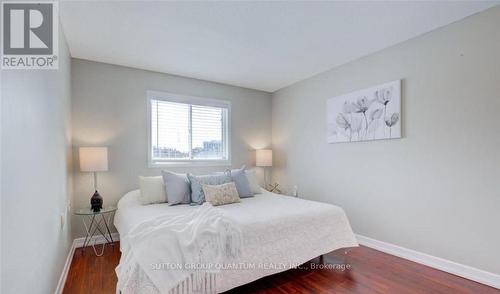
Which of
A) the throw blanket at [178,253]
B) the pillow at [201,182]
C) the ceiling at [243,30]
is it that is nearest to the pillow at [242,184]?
the pillow at [201,182]

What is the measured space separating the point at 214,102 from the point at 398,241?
3.30 m

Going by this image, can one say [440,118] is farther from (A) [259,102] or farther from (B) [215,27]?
(A) [259,102]

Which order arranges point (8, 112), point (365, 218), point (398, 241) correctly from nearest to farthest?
point (8, 112), point (398, 241), point (365, 218)

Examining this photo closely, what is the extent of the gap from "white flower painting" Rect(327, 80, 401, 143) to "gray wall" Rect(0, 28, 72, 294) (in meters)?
3.26

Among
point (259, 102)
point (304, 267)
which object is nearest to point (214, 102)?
point (259, 102)

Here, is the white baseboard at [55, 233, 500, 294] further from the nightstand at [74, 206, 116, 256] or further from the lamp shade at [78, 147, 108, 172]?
the lamp shade at [78, 147, 108, 172]

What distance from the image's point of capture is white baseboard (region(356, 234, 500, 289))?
2.26 m

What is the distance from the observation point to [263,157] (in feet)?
14.9

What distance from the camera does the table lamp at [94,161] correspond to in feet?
9.79

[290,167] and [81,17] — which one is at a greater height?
[81,17]

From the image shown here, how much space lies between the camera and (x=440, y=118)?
2590 millimetres

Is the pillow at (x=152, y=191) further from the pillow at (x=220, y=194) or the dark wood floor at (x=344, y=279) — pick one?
the dark wood floor at (x=344, y=279)

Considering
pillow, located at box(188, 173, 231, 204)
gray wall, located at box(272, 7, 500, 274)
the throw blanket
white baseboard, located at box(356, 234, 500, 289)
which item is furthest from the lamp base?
white baseboard, located at box(356, 234, 500, 289)

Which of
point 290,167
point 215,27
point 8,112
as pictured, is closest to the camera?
point 8,112
